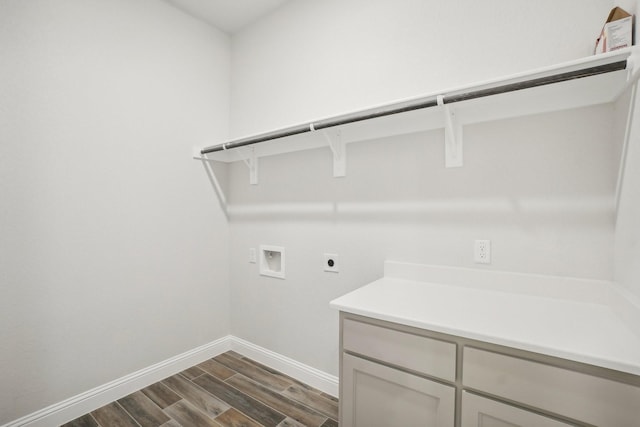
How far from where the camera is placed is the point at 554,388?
32.8 inches

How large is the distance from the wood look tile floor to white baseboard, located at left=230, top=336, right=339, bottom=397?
0.04 metres

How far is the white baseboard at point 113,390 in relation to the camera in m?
1.61

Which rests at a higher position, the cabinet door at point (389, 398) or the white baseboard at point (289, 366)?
the cabinet door at point (389, 398)

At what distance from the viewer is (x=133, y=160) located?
2004 millimetres

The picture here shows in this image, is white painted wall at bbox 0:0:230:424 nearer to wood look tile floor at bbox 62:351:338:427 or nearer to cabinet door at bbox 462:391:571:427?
wood look tile floor at bbox 62:351:338:427

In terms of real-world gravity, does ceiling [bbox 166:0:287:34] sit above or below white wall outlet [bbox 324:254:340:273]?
above

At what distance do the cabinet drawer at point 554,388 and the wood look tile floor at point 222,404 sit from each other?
109 cm

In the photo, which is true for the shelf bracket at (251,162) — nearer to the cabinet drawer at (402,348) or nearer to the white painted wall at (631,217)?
the cabinet drawer at (402,348)

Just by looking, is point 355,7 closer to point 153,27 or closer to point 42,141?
point 153,27

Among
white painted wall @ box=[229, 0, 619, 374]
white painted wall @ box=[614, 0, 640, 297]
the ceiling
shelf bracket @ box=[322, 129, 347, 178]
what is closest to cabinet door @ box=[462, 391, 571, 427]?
white painted wall @ box=[614, 0, 640, 297]

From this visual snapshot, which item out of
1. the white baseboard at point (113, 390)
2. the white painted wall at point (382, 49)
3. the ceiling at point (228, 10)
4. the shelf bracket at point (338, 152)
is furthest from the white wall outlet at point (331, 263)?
the ceiling at point (228, 10)

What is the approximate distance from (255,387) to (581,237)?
2015 millimetres

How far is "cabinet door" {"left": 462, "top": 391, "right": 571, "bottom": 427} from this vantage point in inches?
33.5

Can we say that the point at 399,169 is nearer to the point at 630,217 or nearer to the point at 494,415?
the point at 630,217
